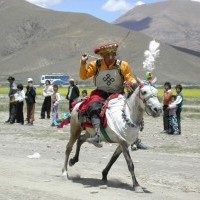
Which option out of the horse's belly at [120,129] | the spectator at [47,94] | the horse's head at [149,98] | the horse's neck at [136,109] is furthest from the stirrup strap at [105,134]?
the spectator at [47,94]

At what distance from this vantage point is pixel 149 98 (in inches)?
385

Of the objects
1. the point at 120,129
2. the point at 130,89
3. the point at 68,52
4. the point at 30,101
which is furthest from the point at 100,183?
the point at 68,52

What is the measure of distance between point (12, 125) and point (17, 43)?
168 metres

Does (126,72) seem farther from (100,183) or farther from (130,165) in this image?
(100,183)

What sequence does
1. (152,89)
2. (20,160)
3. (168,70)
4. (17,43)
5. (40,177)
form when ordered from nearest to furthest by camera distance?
(152,89) < (40,177) < (20,160) < (168,70) < (17,43)

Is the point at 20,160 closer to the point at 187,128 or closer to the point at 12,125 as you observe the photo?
the point at 12,125

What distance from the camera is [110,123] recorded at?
1031 centimetres

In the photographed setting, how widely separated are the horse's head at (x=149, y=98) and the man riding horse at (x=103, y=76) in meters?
0.48

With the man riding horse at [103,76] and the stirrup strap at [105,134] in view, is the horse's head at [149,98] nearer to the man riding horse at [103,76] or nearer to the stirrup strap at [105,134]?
the man riding horse at [103,76]

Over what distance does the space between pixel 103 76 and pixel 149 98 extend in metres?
1.18

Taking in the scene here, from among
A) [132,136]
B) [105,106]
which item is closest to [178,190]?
[132,136]

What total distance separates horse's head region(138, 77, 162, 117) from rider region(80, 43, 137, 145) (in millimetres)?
485

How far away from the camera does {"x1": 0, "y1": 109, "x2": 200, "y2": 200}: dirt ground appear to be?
9.66 meters

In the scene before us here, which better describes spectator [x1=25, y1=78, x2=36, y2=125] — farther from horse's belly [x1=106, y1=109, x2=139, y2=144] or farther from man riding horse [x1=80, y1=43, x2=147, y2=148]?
horse's belly [x1=106, y1=109, x2=139, y2=144]
